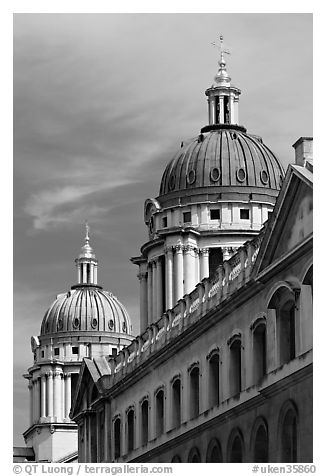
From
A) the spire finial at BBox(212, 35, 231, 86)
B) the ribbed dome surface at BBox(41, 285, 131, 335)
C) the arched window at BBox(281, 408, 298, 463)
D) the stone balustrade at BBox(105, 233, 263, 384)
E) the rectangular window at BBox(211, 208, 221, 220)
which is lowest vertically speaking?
the arched window at BBox(281, 408, 298, 463)

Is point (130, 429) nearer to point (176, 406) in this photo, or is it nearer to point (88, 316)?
point (176, 406)

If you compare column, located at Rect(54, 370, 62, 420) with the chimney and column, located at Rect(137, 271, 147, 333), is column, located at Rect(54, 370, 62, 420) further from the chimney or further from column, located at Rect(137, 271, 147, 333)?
the chimney

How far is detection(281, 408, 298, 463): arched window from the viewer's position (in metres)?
54.1

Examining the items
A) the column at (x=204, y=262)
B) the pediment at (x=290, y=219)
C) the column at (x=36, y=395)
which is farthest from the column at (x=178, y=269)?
the column at (x=36, y=395)

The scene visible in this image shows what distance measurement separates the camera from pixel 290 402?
54438 mm

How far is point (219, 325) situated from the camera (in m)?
64.2

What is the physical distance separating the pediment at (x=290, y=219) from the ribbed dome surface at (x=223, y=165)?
3910 cm

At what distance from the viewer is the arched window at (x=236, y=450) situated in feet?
197

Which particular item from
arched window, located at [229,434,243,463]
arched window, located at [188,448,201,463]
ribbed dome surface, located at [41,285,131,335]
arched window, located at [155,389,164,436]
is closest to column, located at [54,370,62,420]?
ribbed dome surface, located at [41,285,131,335]

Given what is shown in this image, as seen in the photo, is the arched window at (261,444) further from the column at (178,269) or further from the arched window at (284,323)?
the column at (178,269)

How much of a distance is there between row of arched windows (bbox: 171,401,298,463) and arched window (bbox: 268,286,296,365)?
2087 millimetres

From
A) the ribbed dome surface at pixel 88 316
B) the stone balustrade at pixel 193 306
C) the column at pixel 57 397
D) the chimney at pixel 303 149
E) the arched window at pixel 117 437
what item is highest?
the ribbed dome surface at pixel 88 316

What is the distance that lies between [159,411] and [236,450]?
42.3 ft
